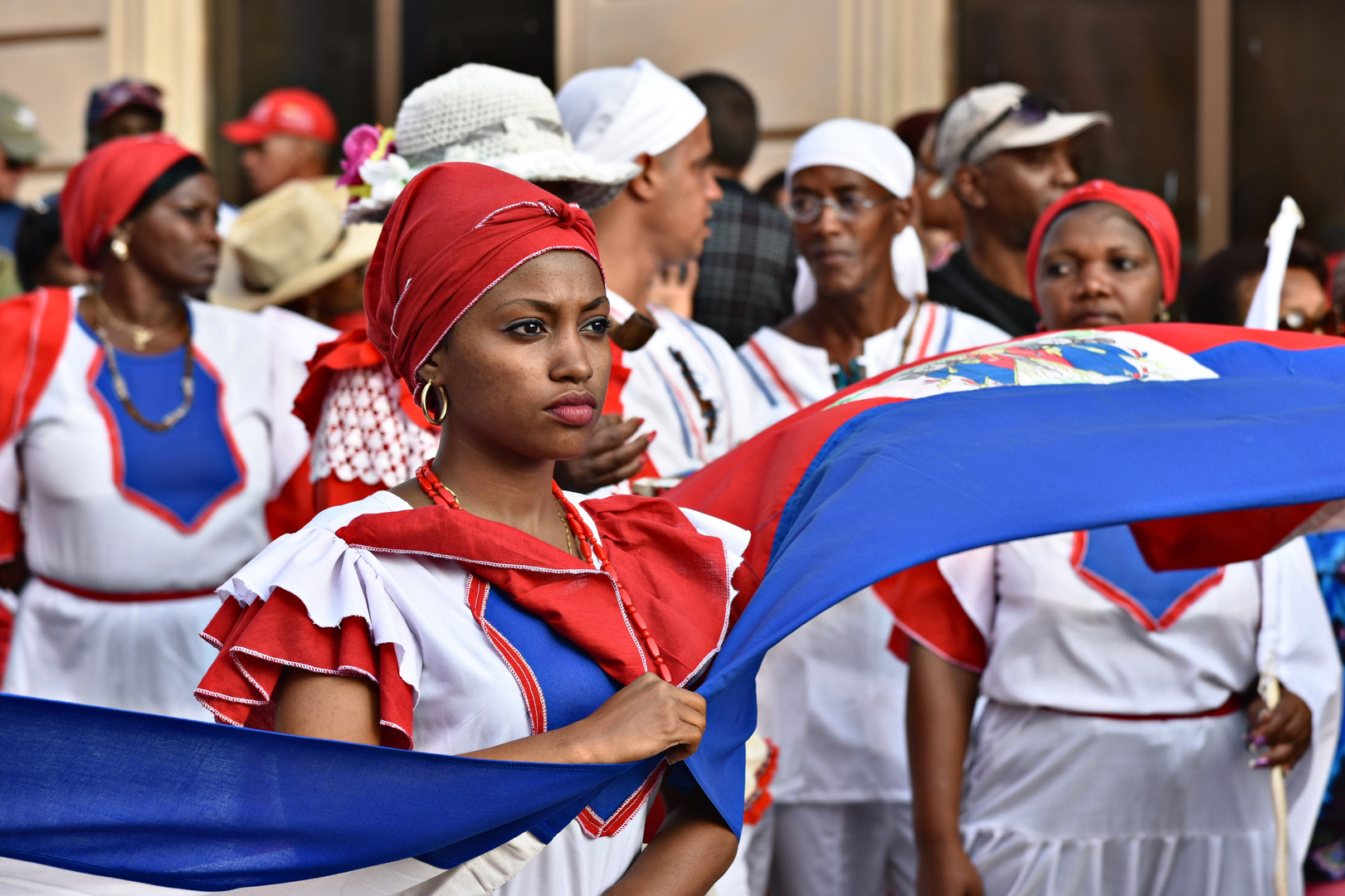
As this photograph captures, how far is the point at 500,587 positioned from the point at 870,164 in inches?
116

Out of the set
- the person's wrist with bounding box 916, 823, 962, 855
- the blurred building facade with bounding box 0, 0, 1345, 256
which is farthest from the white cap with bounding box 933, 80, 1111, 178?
the person's wrist with bounding box 916, 823, 962, 855

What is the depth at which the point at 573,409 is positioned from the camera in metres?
2.14

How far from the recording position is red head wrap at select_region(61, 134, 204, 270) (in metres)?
4.71

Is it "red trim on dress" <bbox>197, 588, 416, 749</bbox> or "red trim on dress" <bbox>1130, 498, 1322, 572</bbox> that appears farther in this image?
"red trim on dress" <bbox>1130, 498, 1322, 572</bbox>

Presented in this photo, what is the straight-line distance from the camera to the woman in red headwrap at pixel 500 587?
1.95 m

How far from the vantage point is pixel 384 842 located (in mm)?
1897

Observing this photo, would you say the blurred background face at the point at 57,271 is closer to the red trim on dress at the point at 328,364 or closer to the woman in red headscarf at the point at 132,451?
the woman in red headscarf at the point at 132,451

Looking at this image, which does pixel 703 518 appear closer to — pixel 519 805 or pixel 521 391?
pixel 521 391

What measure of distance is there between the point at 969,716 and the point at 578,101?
1.72 meters

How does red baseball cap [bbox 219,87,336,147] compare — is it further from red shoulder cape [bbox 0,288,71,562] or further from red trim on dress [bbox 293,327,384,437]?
red trim on dress [bbox 293,327,384,437]

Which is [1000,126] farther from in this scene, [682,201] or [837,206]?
[682,201]

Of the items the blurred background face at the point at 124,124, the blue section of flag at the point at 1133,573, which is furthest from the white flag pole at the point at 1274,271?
the blurred background face at the point at 124,124

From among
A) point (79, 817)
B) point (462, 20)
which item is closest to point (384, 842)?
point (79, 817)

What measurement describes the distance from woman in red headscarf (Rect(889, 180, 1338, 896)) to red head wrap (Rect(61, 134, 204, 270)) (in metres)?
2.67
